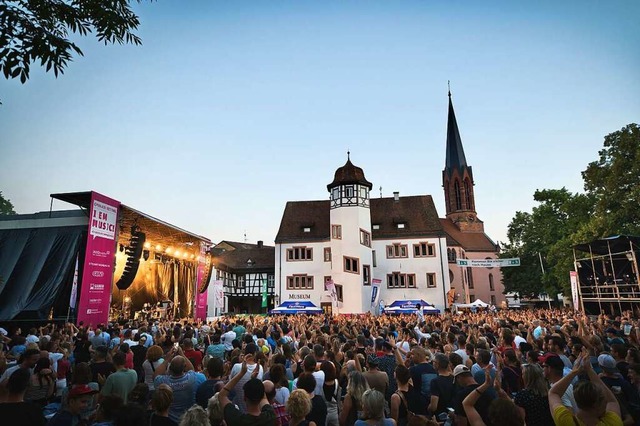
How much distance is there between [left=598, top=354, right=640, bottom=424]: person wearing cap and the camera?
4562 mm

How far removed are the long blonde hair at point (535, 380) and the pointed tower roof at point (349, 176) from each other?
35.2 meters

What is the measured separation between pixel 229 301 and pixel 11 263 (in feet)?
102

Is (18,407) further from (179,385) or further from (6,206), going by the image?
(6,206)

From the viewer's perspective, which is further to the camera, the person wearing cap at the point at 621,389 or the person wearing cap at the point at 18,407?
the person wearing cap at the point at 621,389

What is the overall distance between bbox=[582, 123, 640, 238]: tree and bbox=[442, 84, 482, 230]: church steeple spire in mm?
34511

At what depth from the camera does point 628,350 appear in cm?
580

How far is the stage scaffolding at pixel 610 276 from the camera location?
2264 centimetres

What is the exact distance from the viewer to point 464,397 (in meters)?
4.24

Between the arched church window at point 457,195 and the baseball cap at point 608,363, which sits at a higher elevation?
the arched church window at point 457,195

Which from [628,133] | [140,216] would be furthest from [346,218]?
[628,133]

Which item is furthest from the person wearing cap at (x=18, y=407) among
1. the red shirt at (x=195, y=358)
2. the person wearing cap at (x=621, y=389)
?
the person wearing cap at (x=621, y=389)

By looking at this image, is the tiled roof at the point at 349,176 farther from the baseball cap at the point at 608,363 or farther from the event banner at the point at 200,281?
the baseball cap at the point at 608,363

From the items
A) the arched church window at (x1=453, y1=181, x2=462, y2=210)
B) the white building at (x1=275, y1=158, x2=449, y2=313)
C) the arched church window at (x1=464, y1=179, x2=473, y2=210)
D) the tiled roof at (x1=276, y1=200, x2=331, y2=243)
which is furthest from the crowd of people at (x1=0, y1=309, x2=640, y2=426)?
the arched church window at (x1=464, y1=179, x2=473, y2=210)

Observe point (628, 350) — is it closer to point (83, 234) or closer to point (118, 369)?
point (118, 369)
